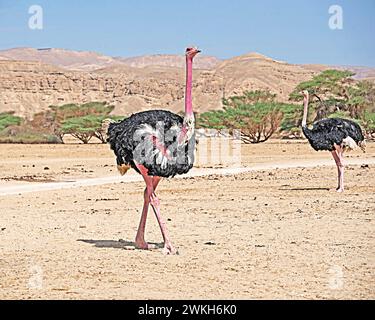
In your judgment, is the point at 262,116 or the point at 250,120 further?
the point at 262,116

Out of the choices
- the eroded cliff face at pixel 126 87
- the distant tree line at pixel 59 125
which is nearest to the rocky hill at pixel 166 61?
the eroded cliff face at pixel 126 87

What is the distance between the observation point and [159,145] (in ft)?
27.9

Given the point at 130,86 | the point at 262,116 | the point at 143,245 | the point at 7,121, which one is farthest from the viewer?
the point at 130,86

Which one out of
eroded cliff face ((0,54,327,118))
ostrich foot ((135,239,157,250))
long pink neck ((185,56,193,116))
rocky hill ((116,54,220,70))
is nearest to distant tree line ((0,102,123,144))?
eroded cliff face ((0,54,327,118))

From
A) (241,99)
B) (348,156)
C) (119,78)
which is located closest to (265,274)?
(348,156)

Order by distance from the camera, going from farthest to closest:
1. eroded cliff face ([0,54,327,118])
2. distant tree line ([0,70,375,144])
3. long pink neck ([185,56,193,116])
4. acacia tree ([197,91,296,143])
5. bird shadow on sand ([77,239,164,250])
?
eroded cliff face ([0,54,327,118]), acacia tree ([197,91,296,143]), distant tree line ([0,70,375,144]), bird shadow on sand ([77,239,164,250]), long pink neck ([185,56,193,116])

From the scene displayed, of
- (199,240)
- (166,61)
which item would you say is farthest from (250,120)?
(166,61)

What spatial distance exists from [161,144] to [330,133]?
25.9 ft

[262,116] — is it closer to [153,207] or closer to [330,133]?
[330,133]

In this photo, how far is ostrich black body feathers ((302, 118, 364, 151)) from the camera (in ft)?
51.5

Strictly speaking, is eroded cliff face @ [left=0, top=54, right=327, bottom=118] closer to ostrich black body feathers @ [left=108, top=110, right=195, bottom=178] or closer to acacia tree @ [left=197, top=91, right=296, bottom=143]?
acacia tree @ [left=197, top=91, right=296, bottom=143]

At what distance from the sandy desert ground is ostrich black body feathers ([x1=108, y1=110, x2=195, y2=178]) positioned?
0.92 meters

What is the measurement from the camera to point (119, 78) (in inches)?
3986

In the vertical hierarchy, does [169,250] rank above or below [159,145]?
below
